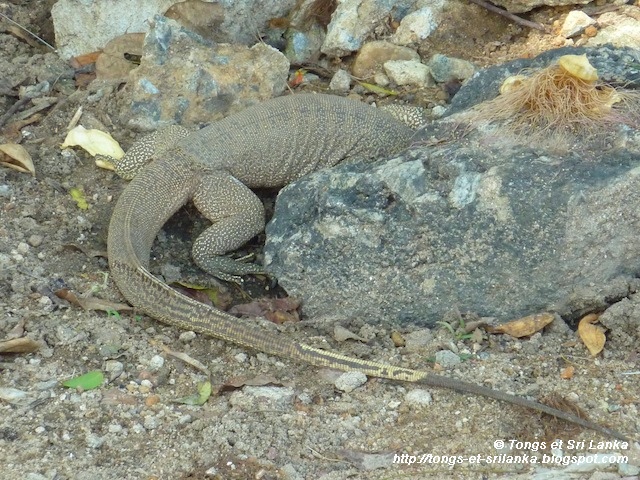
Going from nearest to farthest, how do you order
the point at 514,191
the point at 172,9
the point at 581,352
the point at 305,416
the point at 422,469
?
1. the point at 422,469
2. the point at 305,416
3. the point at 581,352
4. the point at 514,191
5. the point at 172,9

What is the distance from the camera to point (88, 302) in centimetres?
Result: 471

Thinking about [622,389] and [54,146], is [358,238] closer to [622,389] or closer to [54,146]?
[622,389]

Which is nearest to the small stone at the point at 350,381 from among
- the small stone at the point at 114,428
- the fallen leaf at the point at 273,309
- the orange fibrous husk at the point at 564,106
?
the fallen leaf at the point at 273,309

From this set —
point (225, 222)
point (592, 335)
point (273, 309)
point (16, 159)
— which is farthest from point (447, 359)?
point (16, 159)

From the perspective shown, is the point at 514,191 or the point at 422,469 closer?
the point at 422,469

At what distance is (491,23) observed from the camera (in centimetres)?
709

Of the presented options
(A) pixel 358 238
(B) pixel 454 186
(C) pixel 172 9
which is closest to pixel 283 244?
(A) pixel 358 238

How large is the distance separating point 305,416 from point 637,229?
2097 mm

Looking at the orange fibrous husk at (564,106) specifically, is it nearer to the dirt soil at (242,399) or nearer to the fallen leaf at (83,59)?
the dirt soil at (242,399)

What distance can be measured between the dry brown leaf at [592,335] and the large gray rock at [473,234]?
172 millimetres

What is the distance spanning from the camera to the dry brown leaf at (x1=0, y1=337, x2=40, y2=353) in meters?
4.15

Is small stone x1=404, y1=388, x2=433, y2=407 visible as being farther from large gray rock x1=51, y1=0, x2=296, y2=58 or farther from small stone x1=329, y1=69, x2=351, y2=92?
large gray rock x1=51, y1=0, x2=296, y2=58

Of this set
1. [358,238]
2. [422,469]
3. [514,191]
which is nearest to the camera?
[422,469]

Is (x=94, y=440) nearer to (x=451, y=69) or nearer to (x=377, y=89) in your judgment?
(x=377, y=89)
